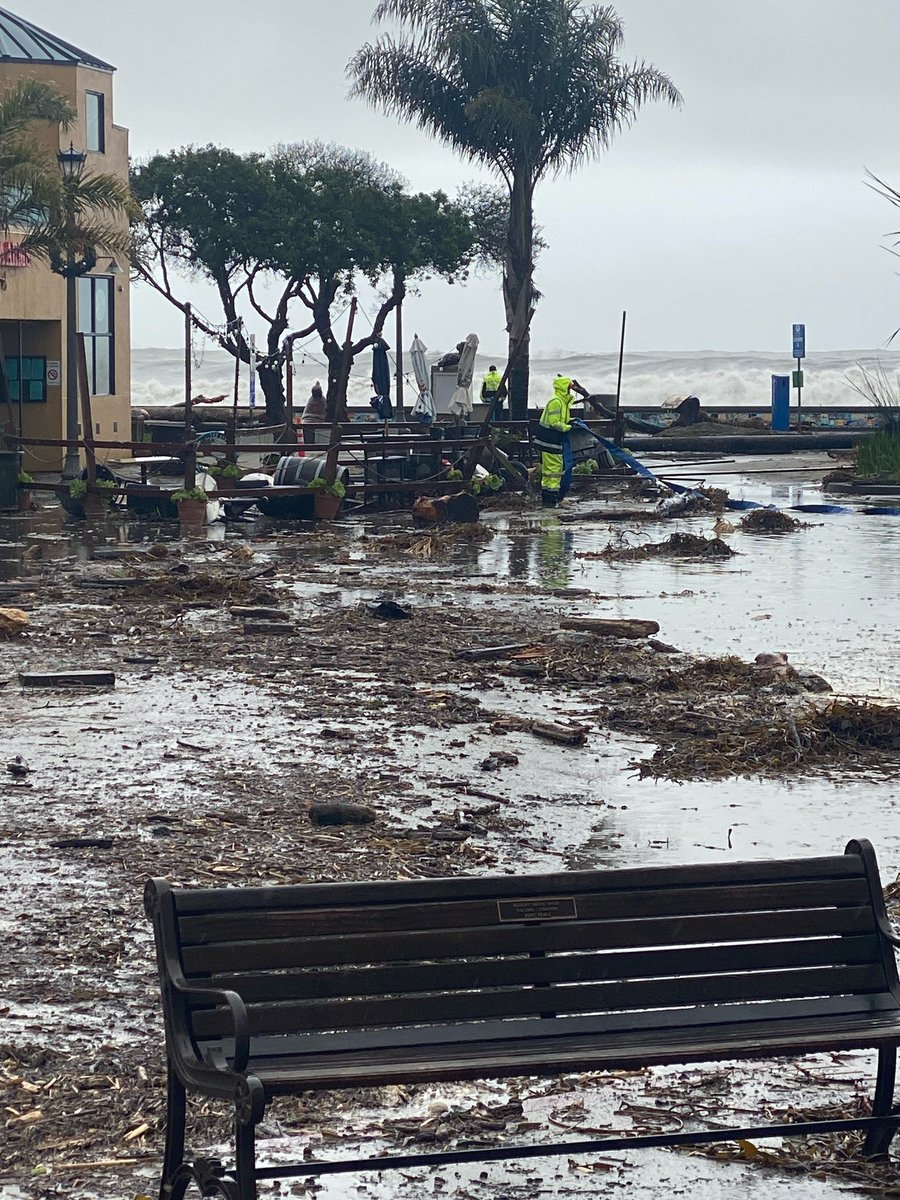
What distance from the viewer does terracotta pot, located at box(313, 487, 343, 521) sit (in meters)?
23.5

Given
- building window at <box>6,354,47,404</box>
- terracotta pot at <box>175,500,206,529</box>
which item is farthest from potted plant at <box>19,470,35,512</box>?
building window at <box>6,354,47,404</box>

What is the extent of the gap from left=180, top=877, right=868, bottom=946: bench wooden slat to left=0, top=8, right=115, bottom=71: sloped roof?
37.4 meters

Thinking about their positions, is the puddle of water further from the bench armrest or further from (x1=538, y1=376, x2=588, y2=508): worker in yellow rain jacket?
the bench armrest

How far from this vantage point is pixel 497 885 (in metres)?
4.07

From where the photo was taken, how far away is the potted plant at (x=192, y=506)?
22.2 m

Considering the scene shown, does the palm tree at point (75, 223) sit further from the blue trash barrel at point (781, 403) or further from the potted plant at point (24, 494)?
the blue trash barrel at point (781, 403)

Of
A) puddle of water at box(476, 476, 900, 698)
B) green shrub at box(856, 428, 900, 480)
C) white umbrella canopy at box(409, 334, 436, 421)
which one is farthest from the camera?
white umbrella canopy at box(409, 334, 436, 421)

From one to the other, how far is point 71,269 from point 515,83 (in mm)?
17930

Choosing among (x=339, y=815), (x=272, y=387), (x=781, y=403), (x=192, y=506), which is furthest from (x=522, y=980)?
(x=272, y=387)

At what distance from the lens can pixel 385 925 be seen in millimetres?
3982

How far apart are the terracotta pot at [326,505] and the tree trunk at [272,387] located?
73.1 ft

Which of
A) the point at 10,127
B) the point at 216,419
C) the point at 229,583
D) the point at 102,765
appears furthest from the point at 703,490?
the point at 216,419

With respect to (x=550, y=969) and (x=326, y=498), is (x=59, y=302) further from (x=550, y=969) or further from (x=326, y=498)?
(x=550, y=969)

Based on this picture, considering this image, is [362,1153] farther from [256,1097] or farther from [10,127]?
[10,127]
